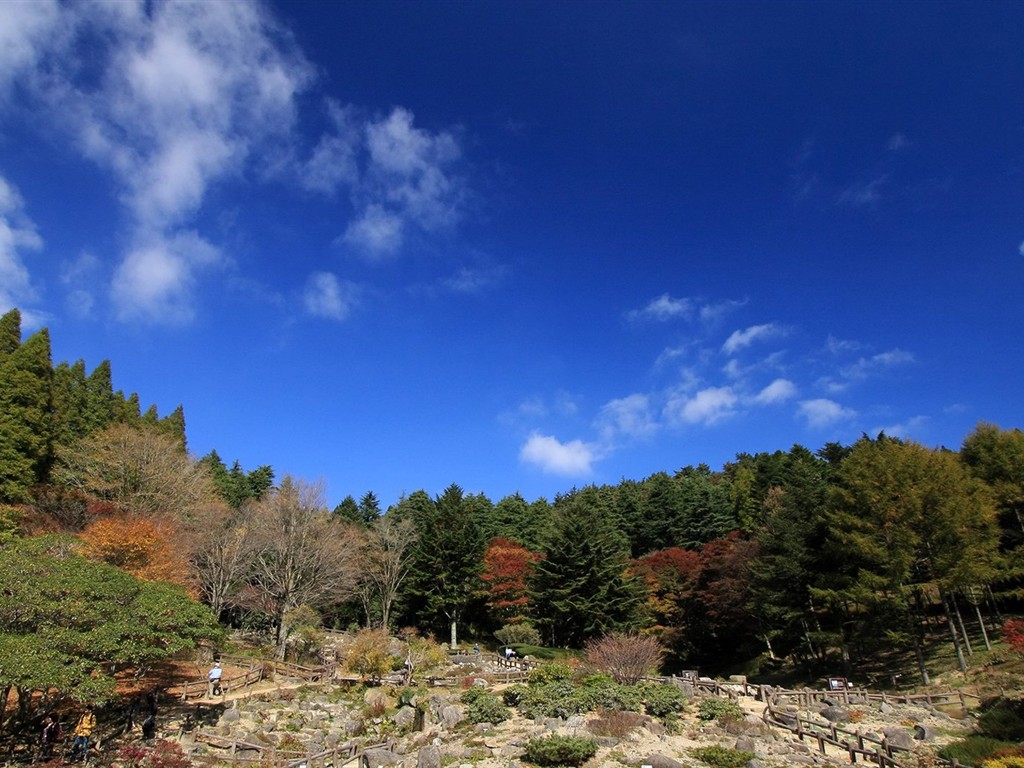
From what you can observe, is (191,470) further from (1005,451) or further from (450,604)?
(1005,451)

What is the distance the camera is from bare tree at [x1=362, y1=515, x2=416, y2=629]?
1807 inches

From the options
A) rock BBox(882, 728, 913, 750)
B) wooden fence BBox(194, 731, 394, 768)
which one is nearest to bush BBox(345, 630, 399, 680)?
wooden fence BBox(194, 731, 394, 768)

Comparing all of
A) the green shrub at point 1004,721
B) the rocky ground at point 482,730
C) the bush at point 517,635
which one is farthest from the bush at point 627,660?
the bush at point 517,635

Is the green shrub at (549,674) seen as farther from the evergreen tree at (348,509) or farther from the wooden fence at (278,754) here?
the evergreen tree at (348,509)

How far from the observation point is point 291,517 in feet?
124

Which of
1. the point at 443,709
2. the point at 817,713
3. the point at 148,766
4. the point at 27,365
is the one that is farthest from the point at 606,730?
the point at 27,365

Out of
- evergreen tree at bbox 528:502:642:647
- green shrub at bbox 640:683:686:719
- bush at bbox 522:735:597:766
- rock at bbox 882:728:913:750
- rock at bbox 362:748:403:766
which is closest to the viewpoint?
bush at bbox 522:735:597:766

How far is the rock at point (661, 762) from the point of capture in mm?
15609

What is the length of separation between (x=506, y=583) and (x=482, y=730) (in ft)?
83.6

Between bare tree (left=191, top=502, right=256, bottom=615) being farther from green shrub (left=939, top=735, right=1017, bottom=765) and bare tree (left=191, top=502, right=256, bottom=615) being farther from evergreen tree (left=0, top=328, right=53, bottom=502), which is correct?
green shrub (left=939, top=735, right=1017, bottom=765)

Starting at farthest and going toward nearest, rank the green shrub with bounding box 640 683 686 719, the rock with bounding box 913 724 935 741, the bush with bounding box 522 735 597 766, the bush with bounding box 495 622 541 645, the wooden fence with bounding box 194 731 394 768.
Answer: the bush with bounding box 495 622 541 645 < the green shrub with bounding box 640 683 686 719 < the rock with bounding box 913 724 935 741 < the wooden fence with bounding box 194 731 394 768 < the bush with bounding box 522 735 597 766

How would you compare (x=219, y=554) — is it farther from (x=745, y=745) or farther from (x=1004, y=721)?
(x=1004, y=721)

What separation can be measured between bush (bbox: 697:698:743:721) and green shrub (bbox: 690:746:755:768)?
3242mm

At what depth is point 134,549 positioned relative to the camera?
25.5 meters
